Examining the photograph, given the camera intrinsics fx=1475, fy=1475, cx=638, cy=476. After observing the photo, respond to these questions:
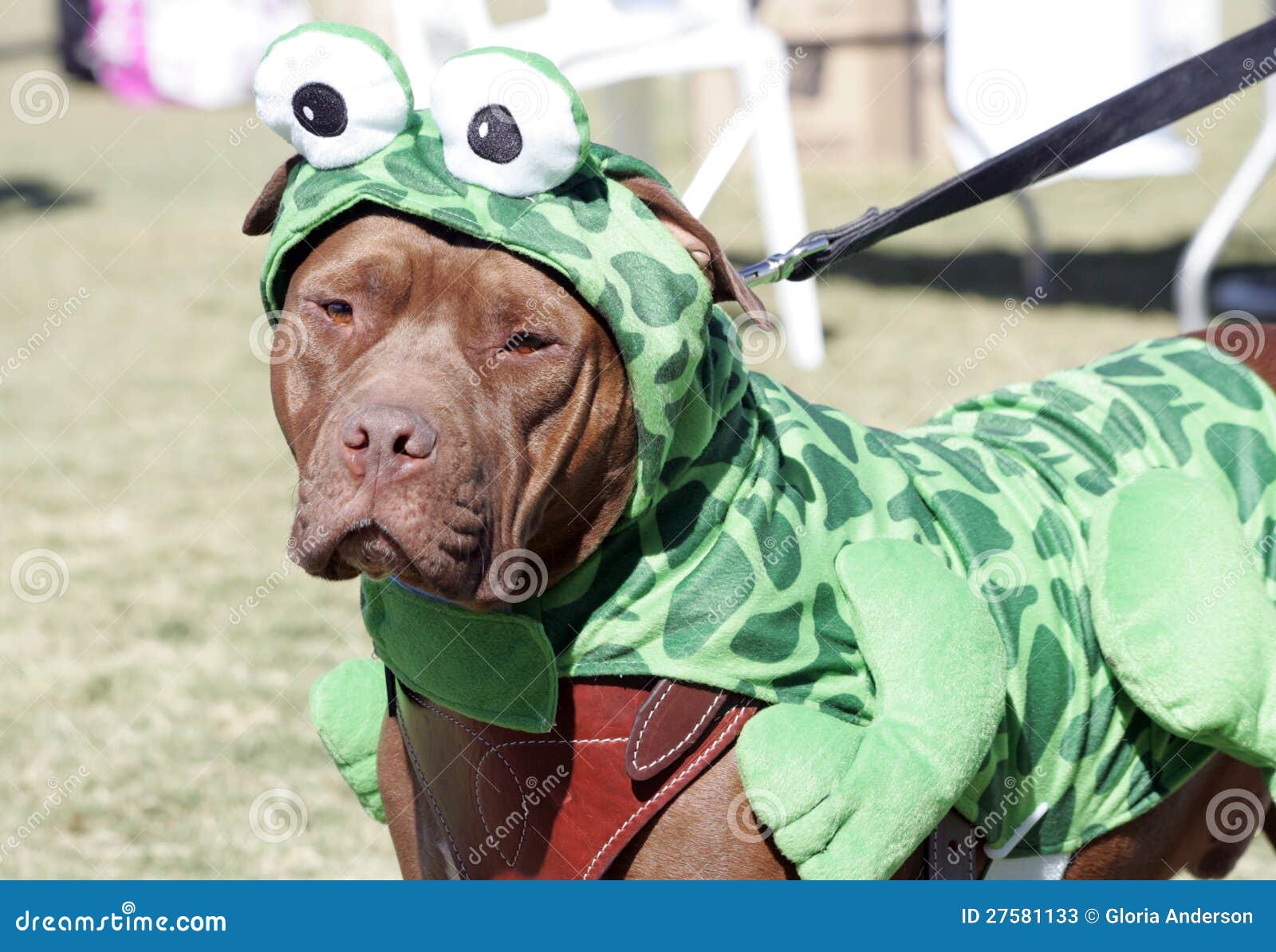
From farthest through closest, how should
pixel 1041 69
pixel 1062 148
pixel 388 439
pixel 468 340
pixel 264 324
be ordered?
1. pixel 1041 69
2. pixel 264 324
3. pixel 1062 148
4. pixel 468 340
5. pixel 388 439

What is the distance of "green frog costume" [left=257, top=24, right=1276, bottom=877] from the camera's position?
1.89m

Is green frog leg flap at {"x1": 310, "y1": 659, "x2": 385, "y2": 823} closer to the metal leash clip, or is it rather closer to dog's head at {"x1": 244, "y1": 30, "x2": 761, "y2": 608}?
dog's head at {"x1": 244, "y1": 30, "x2": 761, "y2": 608}

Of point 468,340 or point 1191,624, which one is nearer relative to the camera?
point 468,340

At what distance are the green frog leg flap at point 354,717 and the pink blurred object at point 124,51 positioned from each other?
1751 cm

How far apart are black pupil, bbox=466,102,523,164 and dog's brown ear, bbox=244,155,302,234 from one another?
1.04 feet

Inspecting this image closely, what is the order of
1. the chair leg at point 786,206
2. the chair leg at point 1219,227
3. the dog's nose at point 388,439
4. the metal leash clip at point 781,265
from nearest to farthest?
the dog's nose at point 388,439 < the metal leash clip at point 781,265 < the chair leg at point 1219,227 < the chair leg at point 786,206

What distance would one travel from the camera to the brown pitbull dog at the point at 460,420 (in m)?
1.80

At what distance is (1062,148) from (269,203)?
132 centimetres

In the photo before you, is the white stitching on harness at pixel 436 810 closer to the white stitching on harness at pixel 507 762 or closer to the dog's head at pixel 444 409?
the white stitching on harness at pixel 507 762

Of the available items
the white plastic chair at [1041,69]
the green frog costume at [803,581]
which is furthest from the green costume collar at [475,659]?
the white plastic chair at [1041,69]

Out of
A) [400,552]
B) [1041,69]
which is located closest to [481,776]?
[400,552]

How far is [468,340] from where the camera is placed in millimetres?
1896

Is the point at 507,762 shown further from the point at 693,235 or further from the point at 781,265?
the point at 781,265

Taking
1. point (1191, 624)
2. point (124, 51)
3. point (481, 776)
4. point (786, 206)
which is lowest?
point (124, 51)
